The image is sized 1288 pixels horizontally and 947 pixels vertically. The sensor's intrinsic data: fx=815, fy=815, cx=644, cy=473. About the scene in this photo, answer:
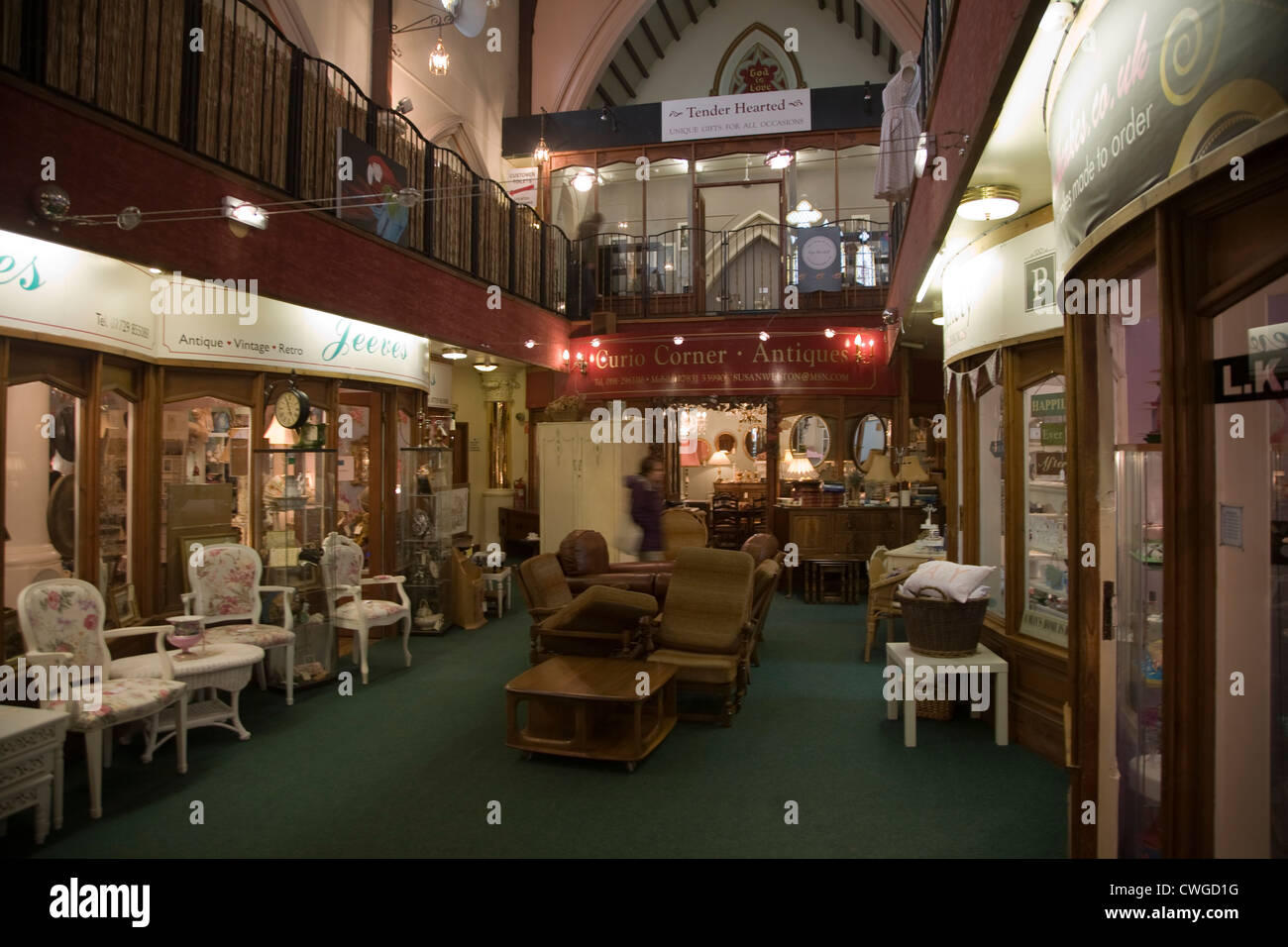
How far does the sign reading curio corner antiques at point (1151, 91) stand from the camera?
162 cm

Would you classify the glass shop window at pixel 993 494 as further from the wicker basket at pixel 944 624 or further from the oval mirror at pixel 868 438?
the oval mirror at pixel 868 438

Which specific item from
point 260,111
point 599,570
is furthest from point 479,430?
point 260,111

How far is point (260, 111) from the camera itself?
19.6 ft

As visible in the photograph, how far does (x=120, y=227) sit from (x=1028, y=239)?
5.48 meters

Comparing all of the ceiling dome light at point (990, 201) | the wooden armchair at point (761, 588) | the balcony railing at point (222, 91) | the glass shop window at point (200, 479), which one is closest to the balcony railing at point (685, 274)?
the balcony railing at point (222, 91)

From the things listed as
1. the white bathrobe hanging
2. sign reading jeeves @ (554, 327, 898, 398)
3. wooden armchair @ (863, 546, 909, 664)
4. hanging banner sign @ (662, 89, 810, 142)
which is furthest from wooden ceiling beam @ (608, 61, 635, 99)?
wooden armchair @ (863, 546, 909, 664)

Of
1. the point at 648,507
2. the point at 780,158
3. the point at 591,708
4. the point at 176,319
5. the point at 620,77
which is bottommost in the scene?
the point at 591,708

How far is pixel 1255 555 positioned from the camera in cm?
219

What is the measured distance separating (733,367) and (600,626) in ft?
24.0

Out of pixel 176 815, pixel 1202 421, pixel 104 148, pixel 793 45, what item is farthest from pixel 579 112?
pixel 1202 421

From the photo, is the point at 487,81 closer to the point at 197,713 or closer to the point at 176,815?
the point at 197,713

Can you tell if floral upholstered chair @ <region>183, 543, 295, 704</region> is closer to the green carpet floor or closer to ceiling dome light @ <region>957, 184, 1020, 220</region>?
the green carpet floor

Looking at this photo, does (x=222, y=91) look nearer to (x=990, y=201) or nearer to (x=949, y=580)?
(x=990, y=201)

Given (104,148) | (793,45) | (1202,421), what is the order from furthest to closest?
(793,45) → (104,148) → (1202,421)
